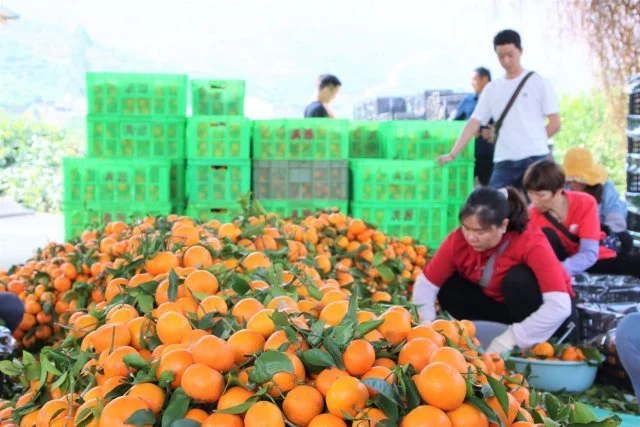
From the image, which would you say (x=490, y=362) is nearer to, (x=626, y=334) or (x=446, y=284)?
(x=626, y=334)

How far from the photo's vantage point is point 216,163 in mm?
5352

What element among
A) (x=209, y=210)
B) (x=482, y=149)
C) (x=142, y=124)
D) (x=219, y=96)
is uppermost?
(x=219, y=96)

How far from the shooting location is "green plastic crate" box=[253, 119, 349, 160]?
5434 millimetres

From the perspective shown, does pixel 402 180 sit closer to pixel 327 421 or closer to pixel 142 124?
pixel 142 124

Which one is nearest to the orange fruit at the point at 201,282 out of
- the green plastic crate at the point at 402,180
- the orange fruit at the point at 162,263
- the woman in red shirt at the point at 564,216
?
the orange fruit at the point at 162,263

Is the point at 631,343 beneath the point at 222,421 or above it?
beneath

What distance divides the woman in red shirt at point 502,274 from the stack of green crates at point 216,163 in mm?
2397

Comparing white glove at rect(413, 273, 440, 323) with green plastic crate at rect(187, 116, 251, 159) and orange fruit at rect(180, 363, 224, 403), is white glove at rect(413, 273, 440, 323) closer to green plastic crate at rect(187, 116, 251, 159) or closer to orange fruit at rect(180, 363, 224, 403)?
orange fruit at rect(180, 363, 224, 403)

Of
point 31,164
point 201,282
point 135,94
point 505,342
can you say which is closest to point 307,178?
point 135,94

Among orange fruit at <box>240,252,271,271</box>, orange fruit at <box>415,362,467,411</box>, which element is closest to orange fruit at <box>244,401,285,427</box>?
orange fruit at <box>415,362,467,411</box>

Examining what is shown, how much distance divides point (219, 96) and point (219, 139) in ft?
1.56

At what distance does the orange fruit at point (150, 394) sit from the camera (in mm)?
1261

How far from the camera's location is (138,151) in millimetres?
5492

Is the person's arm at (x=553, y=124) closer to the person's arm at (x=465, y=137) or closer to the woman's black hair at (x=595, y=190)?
the person's arm at (x=465, y=137)
